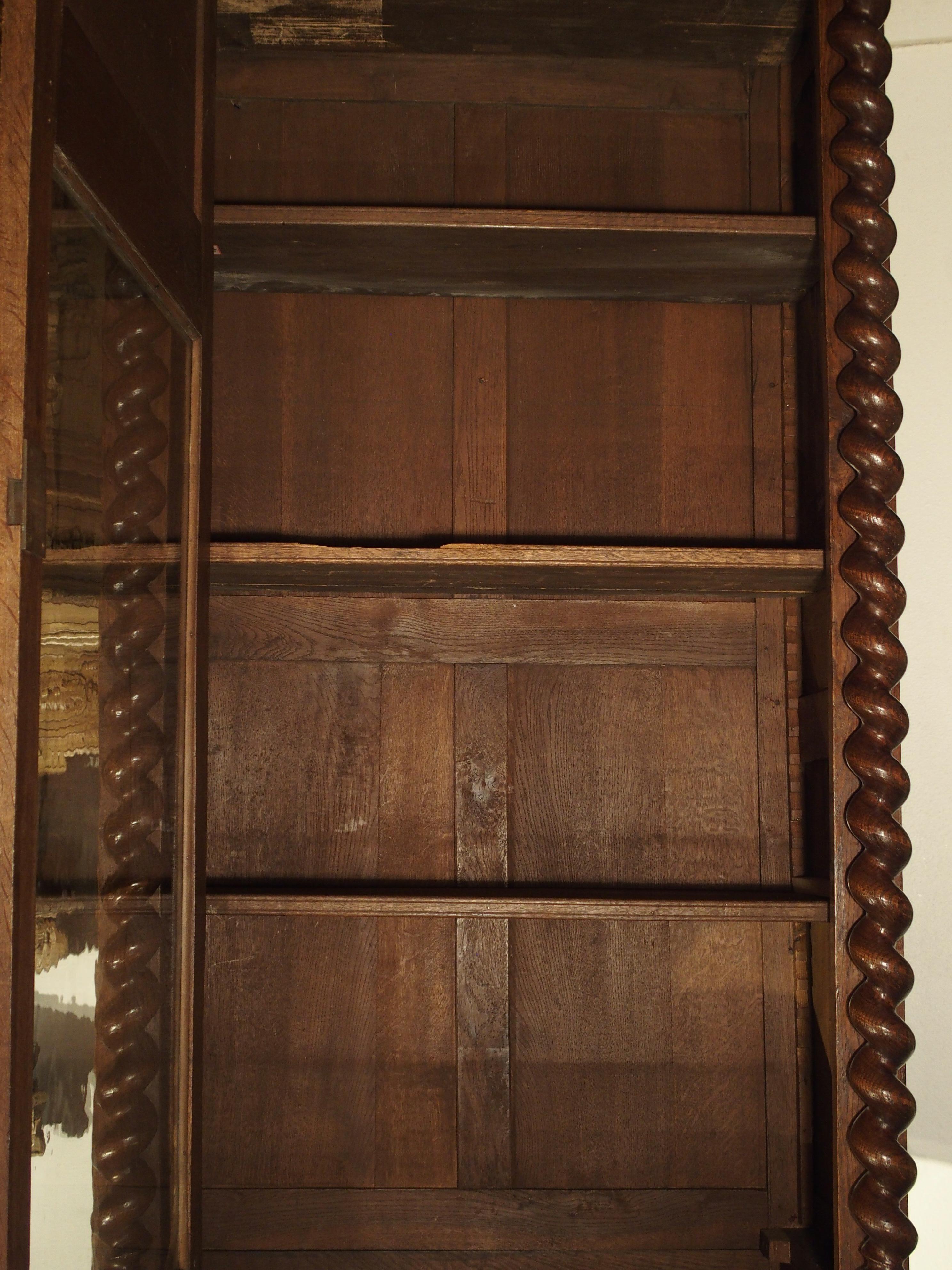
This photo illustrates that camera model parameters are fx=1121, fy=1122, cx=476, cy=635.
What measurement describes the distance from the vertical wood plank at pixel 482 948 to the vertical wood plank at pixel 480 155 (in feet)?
2.41

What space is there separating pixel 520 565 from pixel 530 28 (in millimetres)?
836

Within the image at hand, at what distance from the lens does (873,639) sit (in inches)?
54.9

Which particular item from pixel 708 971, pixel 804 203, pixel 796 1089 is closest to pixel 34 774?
pixel 708 971

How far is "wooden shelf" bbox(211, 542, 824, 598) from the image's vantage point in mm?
1433

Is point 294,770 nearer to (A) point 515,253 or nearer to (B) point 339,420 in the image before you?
(B) point 339,420

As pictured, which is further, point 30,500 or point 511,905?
point 511,905

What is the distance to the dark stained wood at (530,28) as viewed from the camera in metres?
1.61

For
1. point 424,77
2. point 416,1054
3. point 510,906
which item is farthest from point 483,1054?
point 424,77

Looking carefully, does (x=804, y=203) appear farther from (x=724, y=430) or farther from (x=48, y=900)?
(x=48, y=900)

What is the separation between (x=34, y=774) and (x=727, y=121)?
1526 mm

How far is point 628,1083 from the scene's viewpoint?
5.40 feet

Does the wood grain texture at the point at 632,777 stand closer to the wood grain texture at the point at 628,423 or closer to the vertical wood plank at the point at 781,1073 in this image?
the vertical wood plank at the point at 781,1073

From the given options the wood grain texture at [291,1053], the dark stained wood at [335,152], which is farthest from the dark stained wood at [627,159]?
the wood grain texture at [291,1053]

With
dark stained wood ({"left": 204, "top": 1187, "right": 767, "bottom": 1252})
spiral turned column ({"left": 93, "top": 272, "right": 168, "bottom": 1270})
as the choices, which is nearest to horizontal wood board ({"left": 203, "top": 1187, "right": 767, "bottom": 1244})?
dark stained wood ({"left": 204, "top": 1187, "right": 767, "bottom": 1252})
